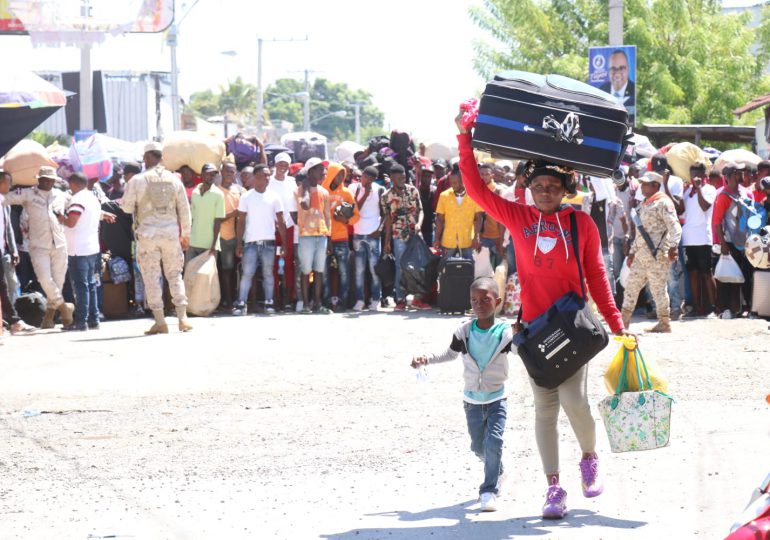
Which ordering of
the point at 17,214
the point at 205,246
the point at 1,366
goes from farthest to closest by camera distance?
the point at 205,246 < the point at 17,214 < the point at 1,366

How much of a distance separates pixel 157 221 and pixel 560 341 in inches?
350

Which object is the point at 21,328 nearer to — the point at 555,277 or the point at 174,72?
the point at 555,277

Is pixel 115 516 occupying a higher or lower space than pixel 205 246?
lower

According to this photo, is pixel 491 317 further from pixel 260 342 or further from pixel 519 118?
pixel 260 342

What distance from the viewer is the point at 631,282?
14.5m

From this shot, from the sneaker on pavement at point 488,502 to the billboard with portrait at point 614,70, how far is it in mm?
11980

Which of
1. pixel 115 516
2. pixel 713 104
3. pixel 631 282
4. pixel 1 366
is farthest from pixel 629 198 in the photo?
pixel 713 104

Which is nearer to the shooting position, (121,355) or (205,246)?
(121,355)

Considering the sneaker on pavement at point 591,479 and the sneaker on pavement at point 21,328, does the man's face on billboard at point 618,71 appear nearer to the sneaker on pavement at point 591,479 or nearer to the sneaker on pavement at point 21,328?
the sneaker on pavement at point 21,328

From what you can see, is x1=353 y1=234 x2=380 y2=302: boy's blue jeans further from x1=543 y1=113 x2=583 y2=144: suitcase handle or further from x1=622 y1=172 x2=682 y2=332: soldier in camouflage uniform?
x1=543 y1=113 x2=583 y2=144: suitcase handle

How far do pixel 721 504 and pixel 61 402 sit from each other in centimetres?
579

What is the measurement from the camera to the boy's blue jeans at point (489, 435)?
Answer: 6621mm

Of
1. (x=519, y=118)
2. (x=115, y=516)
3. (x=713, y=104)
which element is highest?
(x=713, y=104)

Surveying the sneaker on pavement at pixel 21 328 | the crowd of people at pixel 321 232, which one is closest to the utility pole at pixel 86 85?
the crowd of people at pixel 321 232
